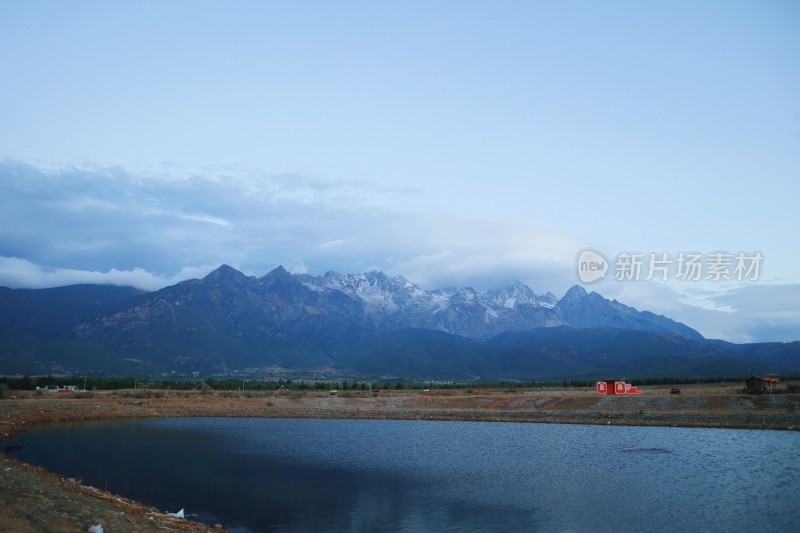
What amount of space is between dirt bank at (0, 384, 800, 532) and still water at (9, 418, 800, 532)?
376cm

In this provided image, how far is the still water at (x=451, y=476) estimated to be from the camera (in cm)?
2580

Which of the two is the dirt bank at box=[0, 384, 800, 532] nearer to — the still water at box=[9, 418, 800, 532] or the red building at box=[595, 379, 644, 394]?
the still water at box=[9, 418, 800, 532]

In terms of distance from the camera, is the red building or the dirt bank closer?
the dirt bank

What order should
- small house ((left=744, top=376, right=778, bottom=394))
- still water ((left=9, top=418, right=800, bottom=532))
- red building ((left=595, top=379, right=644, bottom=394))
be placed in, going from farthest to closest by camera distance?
1. red building ((left=595, top=379, right=644, bottom=394))
2. small house ((left=744, top=376, right=778, bottom=394))
3. still water ((left=9, top=418, right=800, bottom=532))

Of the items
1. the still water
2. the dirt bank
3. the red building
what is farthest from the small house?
the still water

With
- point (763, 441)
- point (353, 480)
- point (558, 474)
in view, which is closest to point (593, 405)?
point (763, 441)

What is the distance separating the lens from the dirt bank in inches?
861

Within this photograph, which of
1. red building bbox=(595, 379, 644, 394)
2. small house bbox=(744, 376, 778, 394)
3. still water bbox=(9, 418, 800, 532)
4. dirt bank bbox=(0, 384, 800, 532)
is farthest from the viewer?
red building bbox=(595, 379, 644, 394)

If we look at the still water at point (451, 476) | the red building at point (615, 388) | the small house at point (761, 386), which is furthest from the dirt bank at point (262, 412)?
the red building at point (615, 388)

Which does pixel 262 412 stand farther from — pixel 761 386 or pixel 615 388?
pixel 761 386

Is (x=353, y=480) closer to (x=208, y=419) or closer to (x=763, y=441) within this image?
(x=763, y=441)

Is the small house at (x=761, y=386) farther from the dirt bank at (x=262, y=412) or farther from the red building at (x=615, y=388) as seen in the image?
the red building at (x=615, y=388)

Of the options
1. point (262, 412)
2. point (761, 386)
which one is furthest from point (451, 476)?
point (262, 412)

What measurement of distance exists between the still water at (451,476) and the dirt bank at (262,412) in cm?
376
